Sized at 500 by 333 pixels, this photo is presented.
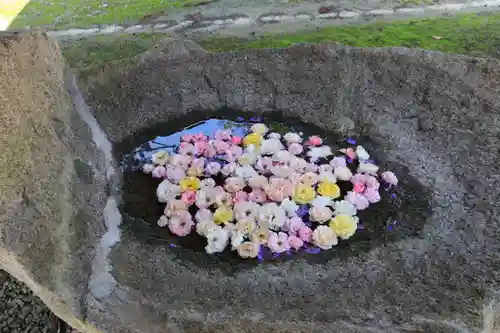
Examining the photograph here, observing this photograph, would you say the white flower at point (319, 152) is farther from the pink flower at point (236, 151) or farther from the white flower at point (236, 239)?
the white flower at point (236, 239)

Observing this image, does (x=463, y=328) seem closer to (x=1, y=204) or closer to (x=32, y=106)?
(x=1, y=204)

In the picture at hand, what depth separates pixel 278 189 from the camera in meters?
2.17

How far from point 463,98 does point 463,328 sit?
3.95 ft

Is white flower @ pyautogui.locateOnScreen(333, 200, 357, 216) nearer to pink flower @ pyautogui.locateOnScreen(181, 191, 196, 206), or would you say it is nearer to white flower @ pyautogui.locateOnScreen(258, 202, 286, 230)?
white flower @ pyautogui.locateOnScreen(258, 202, 286, 230)

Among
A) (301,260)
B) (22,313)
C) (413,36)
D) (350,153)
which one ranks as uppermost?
(413,36)

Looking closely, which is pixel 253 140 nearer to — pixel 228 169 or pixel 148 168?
pixel 228 169

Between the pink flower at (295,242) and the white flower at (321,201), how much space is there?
Result: 8.0 inches

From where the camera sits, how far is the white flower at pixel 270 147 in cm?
244

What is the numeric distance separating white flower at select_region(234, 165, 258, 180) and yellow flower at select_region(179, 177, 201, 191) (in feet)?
0.58

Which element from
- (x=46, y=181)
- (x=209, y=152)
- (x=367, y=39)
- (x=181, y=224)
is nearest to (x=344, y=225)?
(x=181, y=224)

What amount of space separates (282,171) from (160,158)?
565 mm

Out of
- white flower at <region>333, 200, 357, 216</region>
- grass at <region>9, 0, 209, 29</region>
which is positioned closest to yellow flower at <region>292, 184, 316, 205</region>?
white flower at <region>333, 200, 357, 216</region>

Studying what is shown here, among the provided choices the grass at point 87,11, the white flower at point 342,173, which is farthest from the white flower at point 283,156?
the grass at point 87,11

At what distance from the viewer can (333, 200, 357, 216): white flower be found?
2113 millimetres
